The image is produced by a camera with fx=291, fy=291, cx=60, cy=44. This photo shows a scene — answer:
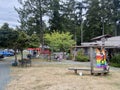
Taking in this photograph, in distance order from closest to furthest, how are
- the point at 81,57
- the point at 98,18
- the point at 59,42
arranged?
1. the point at 81,57
2. the point at 59,42
3. the point at 98,18

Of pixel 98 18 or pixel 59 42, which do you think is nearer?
pixel 59 42

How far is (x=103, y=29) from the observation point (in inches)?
3054

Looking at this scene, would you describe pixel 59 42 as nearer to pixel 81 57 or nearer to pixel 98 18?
pixel 81 57

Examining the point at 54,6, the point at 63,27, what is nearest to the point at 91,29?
the point at 63,27

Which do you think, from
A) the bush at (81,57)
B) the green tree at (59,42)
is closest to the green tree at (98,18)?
the green tree at (59,42)

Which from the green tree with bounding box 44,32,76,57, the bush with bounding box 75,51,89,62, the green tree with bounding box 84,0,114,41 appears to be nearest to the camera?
the bush with bounding box 75,51,89,62

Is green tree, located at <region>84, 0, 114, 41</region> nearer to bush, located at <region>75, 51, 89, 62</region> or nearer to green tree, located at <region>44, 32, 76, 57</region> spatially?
green tree, located at <region>44, 32, 76, 57</region>

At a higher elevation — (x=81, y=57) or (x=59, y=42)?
(x=59, y=42)

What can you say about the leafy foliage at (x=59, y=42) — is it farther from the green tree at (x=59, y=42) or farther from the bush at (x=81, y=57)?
the bush at (x=81, y=57)

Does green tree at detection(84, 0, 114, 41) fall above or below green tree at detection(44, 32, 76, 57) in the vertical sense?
above

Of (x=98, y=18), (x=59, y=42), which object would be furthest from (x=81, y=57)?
(x=98, y=18)

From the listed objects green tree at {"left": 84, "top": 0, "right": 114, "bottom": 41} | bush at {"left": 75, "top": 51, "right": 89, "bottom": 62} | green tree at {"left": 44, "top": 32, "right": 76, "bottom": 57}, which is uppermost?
green tree at {"left": 84, "top": 0, "right": 114, "bottom": 41}

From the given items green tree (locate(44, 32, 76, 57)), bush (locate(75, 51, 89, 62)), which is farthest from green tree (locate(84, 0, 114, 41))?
bush (locate(75, 51, 89, 62))

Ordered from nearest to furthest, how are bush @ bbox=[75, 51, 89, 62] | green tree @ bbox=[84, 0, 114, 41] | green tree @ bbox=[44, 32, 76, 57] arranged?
1. bush @ bbox=[75, 51, 89, 62]
2. green tree @ bbox=[44, 32, 76, 57]
3. green tree @ bbox=[84, 0, 114, 41]
